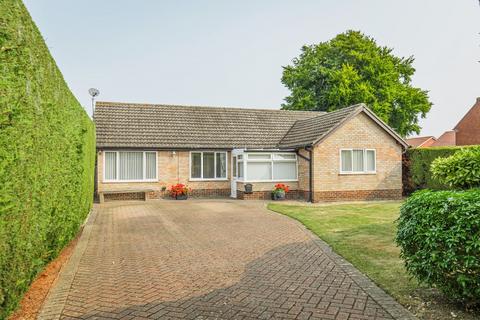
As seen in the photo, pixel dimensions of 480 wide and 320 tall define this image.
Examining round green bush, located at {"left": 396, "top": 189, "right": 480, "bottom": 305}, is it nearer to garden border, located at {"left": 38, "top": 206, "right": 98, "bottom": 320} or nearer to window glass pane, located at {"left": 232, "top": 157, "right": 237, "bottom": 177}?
garden border, located at {"left": 38, "top": 206, "right": 98, "bottom": 320}

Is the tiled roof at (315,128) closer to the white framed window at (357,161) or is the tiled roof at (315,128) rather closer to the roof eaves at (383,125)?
the roof eaves at (383,125)

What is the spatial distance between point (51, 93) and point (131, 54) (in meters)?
10.9

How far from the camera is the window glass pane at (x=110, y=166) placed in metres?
20.6

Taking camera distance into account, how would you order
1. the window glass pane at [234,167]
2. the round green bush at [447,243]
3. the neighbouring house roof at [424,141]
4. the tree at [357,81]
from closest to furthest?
the round green bush at [447,243], the window glass pane at [234,167], the tree at [357,81], the neighbouring house roof at [424,141]

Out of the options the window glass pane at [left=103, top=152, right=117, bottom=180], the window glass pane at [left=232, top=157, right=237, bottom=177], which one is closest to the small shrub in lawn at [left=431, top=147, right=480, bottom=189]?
the window glass pane at [left=232, top=157, right=237, bottom=177]

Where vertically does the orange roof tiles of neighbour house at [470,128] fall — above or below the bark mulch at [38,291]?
above

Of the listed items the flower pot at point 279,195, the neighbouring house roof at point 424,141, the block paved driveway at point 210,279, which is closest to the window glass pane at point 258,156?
the flower pot at point 279,195

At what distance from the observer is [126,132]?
21.7 meters

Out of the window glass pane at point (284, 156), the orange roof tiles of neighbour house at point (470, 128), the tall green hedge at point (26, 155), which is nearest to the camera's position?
the tall green hedge at point (26, 155)

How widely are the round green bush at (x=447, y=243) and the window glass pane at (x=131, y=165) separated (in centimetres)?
1797

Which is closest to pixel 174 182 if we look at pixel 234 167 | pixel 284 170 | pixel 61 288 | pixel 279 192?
pixel 234 167

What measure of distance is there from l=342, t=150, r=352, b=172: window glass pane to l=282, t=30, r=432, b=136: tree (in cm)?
1758

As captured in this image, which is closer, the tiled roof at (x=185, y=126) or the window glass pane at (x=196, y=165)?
the tiled roof at (x=185, y=126)

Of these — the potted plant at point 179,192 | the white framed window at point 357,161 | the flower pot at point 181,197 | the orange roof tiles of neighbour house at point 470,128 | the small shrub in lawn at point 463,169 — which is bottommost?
the flower pot at point 181,197
